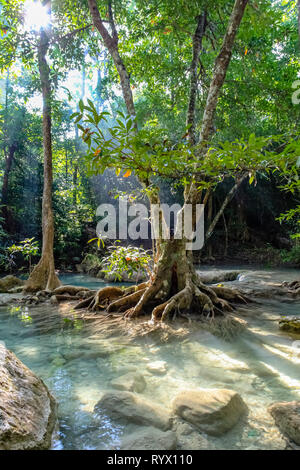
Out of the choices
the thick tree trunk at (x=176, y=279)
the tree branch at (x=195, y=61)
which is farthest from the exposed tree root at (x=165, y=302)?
the tree branch at (x=195, y=61)

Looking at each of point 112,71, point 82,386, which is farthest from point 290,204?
point 82,386

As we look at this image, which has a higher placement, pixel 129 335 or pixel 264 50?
pixel 264 50

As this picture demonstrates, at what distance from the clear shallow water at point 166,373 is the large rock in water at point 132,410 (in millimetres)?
72

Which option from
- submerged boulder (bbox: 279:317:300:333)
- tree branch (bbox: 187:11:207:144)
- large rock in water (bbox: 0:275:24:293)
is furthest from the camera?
large rock in water (bbox: 0:275:24:293)

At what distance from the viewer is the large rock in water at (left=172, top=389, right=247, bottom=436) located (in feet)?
6.16

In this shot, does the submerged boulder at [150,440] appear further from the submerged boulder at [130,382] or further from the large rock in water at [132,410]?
the submerged boulder at [130,382]

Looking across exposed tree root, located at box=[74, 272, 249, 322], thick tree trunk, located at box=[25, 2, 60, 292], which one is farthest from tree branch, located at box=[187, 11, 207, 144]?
thick tree trunk, located at box=[25, 2, 60, 292]

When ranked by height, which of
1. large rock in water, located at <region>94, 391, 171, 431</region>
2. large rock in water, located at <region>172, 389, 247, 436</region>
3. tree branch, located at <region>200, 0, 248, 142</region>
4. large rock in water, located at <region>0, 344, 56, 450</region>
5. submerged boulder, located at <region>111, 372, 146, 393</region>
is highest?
tree branch, located at <region>200, 0, 248, 142</region>

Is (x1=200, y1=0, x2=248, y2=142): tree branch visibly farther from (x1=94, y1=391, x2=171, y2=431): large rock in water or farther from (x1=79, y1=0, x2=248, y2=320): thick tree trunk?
(x1=94, y1=391, x2=171, y2=431): large rock in water

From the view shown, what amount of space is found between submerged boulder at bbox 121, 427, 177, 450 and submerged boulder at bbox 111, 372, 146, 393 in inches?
28.8

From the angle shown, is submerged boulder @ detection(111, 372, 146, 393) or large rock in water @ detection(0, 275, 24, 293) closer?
submerged boulder @ detection(111, 372, 146, 393)

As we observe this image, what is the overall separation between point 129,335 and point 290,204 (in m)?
15.2

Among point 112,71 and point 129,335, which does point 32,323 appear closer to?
point 129,335
